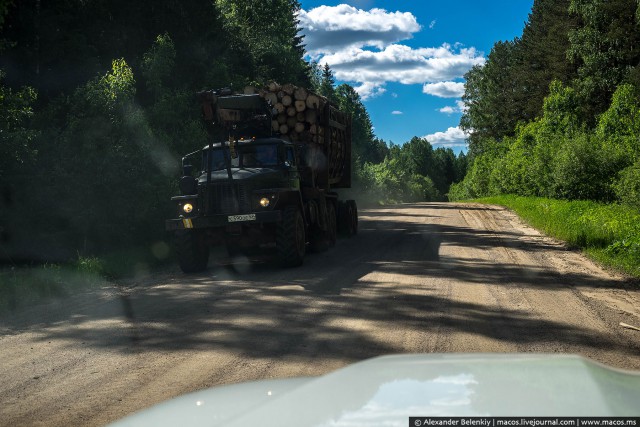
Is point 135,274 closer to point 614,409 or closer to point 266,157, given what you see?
point 266,157

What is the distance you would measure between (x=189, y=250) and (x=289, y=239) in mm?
1966

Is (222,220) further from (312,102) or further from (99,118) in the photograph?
(99,118)

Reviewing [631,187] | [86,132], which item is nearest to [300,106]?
[86,132]

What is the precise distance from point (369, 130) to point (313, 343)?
389 feet

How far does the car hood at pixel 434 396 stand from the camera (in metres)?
1.64

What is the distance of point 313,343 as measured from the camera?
20.7 ft

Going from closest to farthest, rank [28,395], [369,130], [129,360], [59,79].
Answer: [28,395], [129,360], [59,79], [369,130]

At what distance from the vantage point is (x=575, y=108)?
130 feet

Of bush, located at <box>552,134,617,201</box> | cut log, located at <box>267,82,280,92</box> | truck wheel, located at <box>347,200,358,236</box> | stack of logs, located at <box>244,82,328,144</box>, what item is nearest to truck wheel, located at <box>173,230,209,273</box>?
stack of logs, located at <box>244,82,328,144</box>

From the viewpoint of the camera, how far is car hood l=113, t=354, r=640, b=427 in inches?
64.7

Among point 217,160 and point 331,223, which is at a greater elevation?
point 217,160

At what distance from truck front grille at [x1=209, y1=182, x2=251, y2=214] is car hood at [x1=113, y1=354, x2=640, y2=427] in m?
10.1

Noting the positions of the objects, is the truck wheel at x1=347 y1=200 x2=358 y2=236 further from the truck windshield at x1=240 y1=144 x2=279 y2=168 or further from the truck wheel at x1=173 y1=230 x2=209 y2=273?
the truck wheel at x1=173 y1=230 x2=209 y2=273

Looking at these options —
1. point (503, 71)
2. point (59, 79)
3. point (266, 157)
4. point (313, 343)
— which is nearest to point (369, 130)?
point (503, 71)
